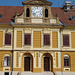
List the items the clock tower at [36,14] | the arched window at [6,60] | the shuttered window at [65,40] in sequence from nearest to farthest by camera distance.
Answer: the arched window at [6,60] < the clock tower at [36,14] < the shuttered window at [65,40]

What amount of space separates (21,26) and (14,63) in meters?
5.17

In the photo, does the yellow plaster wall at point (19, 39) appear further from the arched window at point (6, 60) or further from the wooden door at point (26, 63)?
the arched window at point (6, 60)

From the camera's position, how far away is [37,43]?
86.5 feet

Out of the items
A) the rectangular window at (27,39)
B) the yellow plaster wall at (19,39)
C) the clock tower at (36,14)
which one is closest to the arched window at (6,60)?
the yellow plaster wall at (19,39)

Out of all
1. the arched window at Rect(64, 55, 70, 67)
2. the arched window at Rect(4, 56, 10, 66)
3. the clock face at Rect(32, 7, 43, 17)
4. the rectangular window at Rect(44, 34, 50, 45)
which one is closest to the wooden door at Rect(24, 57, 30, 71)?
the arched window at Rect(4, 56, 10, 66)

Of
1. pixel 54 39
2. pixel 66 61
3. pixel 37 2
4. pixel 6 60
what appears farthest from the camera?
pixel 37 2

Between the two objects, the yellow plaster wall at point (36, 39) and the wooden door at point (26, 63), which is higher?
the yellow plaster wall at point (36, 39)

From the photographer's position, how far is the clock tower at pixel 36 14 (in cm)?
2678

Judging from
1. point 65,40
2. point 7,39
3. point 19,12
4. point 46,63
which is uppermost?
point 19,12

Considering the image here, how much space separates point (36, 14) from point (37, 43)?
416cm

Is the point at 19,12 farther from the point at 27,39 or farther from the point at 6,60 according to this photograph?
the point at 6,60

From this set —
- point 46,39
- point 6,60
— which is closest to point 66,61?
point 46,39

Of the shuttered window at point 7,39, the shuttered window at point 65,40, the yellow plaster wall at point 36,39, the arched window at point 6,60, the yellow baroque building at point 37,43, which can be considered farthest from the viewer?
the shuttered window at point 65,40

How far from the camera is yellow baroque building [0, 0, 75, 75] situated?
2602 centimetres
